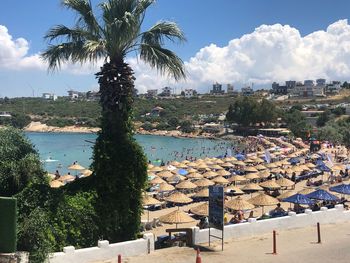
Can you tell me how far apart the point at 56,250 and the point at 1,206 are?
2.04 metres

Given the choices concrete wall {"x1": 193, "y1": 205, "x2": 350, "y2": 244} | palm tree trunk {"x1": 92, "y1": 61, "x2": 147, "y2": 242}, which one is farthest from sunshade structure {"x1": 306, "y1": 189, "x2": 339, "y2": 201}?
palm tree trunk {"x1": 92, "y1": 61, "x2": 147, "y2": 242}

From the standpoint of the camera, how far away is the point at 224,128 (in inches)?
5153

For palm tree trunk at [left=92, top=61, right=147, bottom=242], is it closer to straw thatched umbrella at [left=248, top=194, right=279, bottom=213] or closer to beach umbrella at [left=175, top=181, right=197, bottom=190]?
straw thatched umbrella at [left=248, top=194, right=279, bottom=213]

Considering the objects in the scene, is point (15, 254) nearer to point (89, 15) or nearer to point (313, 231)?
point (89, 15)

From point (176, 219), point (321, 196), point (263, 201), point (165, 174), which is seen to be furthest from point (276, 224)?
point (165, 174)

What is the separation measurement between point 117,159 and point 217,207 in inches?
124

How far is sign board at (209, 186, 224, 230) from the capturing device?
12.9m

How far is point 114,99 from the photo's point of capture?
497 inches

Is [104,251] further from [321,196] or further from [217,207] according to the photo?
[321,196]

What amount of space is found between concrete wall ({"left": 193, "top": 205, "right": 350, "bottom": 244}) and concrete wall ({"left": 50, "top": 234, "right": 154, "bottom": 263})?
170 centimetres

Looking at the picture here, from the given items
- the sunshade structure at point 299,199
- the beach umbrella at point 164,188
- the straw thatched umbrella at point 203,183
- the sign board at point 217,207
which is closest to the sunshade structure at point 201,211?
the sunshade structure at point 299,199

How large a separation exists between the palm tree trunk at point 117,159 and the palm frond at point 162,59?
0.71m

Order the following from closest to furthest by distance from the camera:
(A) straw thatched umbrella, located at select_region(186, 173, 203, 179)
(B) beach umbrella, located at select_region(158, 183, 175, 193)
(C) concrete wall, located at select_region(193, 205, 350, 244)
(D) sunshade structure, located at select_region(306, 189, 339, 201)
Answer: (C) concrete wall, located at select_region(193, 205, 350, 244)
(D) sunshade structure, located at select_region(306, 189, 339, 201)
(B) beach umbrella, located at select_region(158, 183, 175, 193)
(A) straw thatched umbrella, located at select_region(186, 173, 203, 179)

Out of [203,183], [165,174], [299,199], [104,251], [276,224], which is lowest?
[165,174]
